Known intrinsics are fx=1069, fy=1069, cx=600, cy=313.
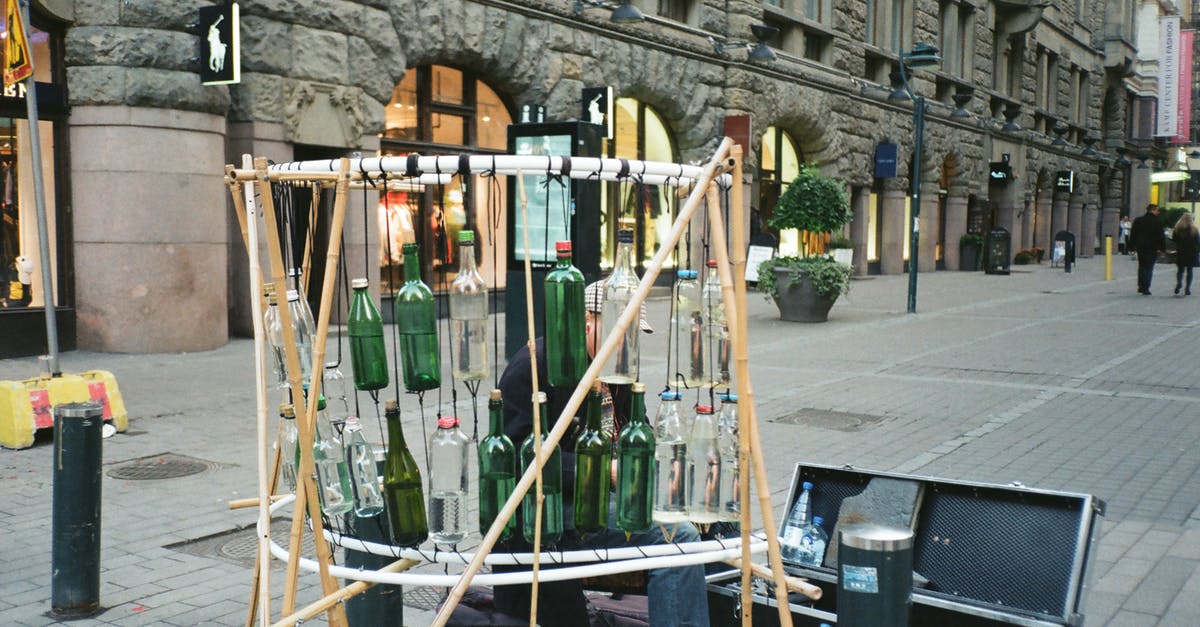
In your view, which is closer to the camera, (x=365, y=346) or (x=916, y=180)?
(x=365, y=346)

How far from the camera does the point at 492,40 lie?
15.4m

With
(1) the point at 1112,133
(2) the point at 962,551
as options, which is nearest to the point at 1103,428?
(2) the point at 962,551

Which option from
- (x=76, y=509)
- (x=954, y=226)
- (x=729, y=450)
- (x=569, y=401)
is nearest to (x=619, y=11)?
(x=76, y=509)

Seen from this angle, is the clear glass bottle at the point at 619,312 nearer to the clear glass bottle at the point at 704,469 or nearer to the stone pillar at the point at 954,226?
the clear glass bottle at the point at 704,469

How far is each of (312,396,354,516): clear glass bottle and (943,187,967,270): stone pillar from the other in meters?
30.9

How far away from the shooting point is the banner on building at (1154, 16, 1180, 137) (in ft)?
179

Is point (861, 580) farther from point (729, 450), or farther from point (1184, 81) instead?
point (1184, 81)

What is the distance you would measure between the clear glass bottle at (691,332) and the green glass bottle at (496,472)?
61cm

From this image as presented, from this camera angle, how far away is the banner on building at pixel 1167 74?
179ft

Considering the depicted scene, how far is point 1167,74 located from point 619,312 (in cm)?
6058

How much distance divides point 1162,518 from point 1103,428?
8.47ft

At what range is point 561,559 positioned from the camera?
126 inches

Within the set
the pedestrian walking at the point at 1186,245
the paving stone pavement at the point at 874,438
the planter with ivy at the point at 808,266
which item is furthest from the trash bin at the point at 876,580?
the pedestrian walking at the point at 1186,245

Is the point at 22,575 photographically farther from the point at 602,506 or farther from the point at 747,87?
the point at 747,87
